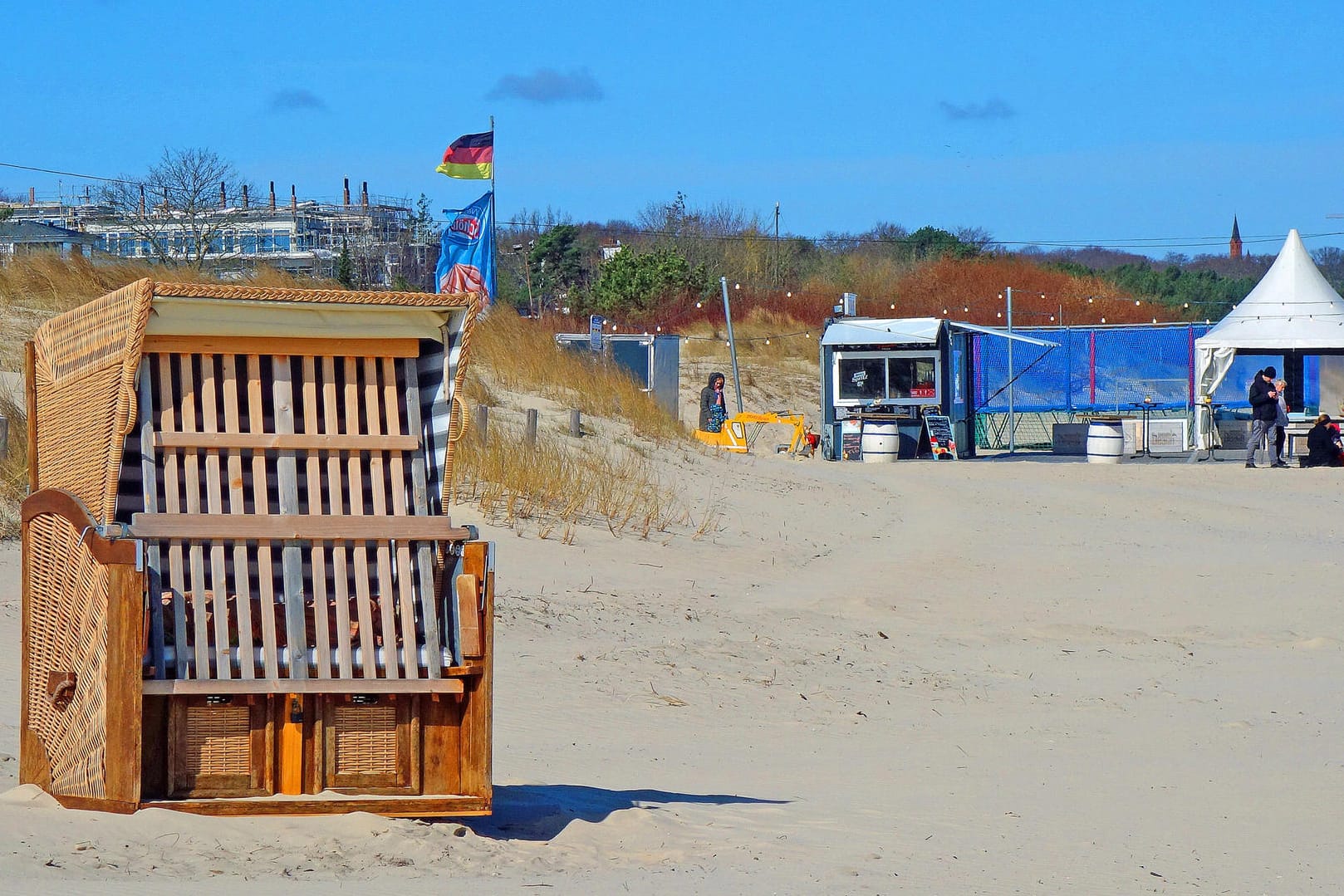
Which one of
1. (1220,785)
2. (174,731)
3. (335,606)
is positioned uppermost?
(335,606)

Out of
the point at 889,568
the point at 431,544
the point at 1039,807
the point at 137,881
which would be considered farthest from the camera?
the point at 889,568

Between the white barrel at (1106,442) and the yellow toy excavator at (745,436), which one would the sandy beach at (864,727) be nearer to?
the yellow toy excavator at (745,436)

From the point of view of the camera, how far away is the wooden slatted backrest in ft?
17.0

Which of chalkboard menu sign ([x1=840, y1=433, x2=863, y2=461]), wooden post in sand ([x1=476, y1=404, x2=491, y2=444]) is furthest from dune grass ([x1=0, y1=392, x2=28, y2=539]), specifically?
chalkboard menu sign ([x1=840, y1=433, x2=863, y2=461])

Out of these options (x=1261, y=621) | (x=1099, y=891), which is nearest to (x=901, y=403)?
(x=1261, y=621)

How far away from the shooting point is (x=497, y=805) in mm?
6113

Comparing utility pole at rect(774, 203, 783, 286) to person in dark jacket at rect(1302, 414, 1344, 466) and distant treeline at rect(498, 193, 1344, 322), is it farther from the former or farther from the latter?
person in dark jacket at rect(1302, 414, 1344, 466)

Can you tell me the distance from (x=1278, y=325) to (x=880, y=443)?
7.97 m

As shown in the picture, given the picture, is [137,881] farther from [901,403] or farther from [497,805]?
[901,403]

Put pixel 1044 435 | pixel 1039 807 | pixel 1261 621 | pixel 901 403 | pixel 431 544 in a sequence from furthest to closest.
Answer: pixel 1044 435, pixel 901 403, pixel 1261 621, pixel 1039 807, pixel 431 544

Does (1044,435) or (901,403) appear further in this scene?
(1044,435)

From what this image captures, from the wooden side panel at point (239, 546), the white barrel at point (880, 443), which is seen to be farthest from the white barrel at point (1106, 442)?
the wooden side panel at point (239, 546)

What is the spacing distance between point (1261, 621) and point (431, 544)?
911 cm

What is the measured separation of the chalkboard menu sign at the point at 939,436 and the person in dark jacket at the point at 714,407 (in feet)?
12.3
